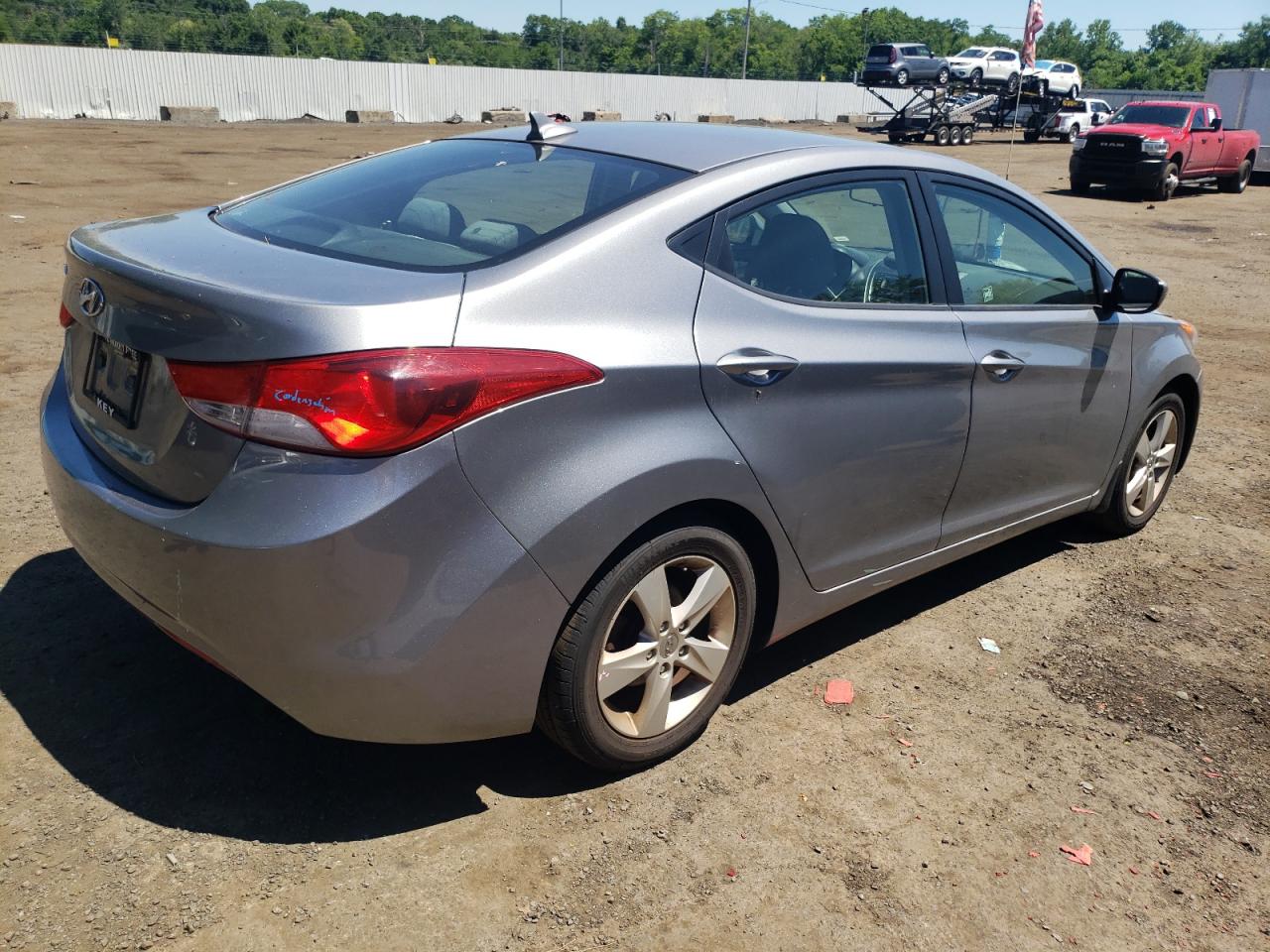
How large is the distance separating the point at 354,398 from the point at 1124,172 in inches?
897

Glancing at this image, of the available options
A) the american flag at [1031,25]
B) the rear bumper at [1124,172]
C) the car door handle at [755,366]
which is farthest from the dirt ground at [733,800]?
the rear bumper at [1124,172]

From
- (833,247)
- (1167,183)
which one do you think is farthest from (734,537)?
(1167,183)

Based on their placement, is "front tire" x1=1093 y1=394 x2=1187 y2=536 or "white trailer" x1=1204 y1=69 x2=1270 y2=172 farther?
"white trailer" x1=1204 y1=69 x2=1270 y2=172

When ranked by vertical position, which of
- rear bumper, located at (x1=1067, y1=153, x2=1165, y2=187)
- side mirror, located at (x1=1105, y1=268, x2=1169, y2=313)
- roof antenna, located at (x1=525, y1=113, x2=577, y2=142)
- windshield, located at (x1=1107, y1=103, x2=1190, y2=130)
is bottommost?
side mirror, located at (x1=1105, y1=268, x2=1169, y2=313)

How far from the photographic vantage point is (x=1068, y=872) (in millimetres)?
2926

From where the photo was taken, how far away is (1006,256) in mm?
4219

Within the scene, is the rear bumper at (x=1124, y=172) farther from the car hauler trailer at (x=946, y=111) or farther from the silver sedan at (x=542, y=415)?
the silver sedan at (x=542, y=415)

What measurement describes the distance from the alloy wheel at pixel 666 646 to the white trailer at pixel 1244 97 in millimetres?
31568

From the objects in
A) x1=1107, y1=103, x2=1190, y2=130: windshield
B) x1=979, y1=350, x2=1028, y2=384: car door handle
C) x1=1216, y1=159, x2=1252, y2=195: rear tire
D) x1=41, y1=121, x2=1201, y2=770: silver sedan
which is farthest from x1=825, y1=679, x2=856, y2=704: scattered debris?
x1=1216, y1=159, x2=1252, y2=195: rear tire

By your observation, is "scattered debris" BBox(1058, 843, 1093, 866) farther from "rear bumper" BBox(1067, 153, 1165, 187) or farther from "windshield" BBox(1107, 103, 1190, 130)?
"windshield" BBox(1107, 103, 1190, 130)

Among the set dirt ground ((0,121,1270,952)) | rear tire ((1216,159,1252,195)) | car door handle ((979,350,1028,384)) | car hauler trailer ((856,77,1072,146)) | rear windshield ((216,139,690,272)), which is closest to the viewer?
dirt ground ((0,121,1270,952))

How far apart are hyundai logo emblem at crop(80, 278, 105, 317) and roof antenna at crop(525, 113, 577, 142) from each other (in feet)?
4.81

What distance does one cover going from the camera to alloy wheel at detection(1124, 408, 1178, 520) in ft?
16.5

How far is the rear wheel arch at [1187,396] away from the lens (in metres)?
5.06
